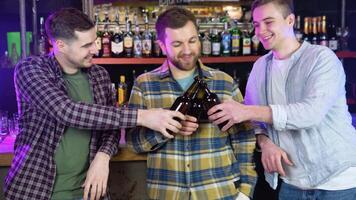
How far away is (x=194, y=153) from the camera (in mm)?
1754

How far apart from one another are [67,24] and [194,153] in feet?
2.11

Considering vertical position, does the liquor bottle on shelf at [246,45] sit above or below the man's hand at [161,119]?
above

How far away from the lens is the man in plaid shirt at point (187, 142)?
5.69 feet

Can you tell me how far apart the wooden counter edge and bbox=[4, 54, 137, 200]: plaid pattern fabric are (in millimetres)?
433

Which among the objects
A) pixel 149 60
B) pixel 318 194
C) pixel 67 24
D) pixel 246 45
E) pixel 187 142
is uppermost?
pixel 67 24

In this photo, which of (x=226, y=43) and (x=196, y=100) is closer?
(x=196, y=100)

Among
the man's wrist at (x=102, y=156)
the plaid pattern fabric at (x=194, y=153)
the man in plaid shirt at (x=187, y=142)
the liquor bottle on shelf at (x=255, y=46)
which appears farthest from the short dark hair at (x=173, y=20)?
the liquor bottle on shelf at (x=255, y=46)

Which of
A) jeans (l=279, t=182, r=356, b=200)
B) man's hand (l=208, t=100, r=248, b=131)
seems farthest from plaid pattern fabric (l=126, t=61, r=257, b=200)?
jeans (l=279, t=182, r=356, b=200)

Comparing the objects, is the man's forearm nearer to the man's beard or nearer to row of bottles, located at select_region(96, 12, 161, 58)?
the man's beard

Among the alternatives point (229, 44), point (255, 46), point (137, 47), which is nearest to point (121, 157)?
point (137, 47)

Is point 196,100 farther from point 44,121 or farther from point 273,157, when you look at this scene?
point 44,121

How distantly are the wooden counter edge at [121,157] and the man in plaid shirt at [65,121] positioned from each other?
42cm

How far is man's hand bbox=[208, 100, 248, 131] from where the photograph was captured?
166 centimetres

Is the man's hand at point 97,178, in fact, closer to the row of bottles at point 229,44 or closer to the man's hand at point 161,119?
the man's hand at point 161,119
